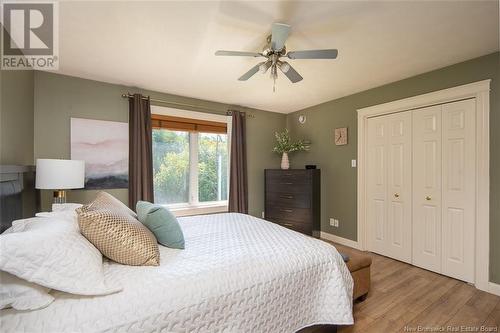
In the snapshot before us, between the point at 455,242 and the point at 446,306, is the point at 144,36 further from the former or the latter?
the point at 455,242

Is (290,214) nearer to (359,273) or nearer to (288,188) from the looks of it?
(288,188)

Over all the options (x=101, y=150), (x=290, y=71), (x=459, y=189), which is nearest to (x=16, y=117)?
(x=101, y=150)

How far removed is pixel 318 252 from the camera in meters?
Result: 1.60

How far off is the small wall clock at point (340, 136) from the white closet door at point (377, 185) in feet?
1.18

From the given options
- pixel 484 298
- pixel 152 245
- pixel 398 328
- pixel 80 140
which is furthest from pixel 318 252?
pixel 80 140

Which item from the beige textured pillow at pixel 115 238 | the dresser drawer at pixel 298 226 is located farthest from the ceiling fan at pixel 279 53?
the dresser drawer at pixel 298 226

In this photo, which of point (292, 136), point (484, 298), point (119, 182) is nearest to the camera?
point (484, 298)

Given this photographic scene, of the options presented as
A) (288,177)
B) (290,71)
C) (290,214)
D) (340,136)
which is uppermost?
(290,71)

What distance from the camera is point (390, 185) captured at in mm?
3160

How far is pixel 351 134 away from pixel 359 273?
7.32 feet

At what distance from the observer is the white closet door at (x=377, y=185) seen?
3.22 metres

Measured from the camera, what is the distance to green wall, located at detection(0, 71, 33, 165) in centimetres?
180

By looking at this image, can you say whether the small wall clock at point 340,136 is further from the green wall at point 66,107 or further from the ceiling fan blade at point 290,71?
the green wall at point 66,107

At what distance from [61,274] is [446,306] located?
2.95 m
